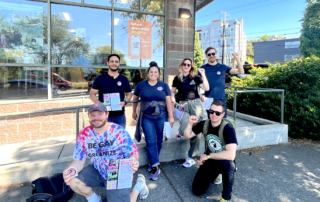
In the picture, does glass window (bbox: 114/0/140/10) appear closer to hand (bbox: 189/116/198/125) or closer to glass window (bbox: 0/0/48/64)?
glass window (bbox: 0/0/48/64)

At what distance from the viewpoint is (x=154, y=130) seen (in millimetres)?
3080

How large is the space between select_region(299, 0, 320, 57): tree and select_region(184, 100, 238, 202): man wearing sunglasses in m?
17.3

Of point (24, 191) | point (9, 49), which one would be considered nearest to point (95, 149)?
point (24, 191)

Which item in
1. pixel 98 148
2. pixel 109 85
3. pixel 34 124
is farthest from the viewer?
pixel 34 124

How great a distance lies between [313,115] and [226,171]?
372cm

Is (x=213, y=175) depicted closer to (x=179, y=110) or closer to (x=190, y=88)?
(x=179, y=110)

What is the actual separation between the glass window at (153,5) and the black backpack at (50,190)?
4.76 meters

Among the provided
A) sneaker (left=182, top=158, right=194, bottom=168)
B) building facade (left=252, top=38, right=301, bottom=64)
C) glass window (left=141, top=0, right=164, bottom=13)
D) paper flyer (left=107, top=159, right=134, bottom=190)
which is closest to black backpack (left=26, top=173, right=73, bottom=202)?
paper flyer (left=107, top=159, right=134, bottom=190)

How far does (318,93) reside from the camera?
16.9 ft

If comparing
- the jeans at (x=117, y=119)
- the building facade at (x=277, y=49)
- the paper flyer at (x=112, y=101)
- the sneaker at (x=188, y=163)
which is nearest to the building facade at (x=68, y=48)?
the jeans at (x=117, y=119)

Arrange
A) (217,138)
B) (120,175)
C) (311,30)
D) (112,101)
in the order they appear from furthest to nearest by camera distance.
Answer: (311,30) → (112,101) → (217,138) → (120,175)

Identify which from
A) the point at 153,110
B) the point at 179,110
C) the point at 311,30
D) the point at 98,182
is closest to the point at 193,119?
the point at 179,110

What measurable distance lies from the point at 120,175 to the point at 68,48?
160 inches

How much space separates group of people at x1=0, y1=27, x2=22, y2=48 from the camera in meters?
4.54
